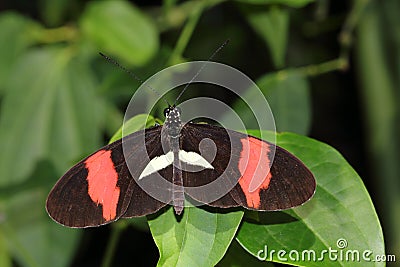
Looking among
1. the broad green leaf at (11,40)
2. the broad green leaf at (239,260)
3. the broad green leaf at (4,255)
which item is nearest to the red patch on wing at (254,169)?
the broad green leaf at (239,260)

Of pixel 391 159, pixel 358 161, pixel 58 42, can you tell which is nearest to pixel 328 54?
pixel 358 161

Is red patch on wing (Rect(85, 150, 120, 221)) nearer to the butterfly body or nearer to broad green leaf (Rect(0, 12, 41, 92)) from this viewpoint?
the butterfly body

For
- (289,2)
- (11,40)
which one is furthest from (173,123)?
(11,40)

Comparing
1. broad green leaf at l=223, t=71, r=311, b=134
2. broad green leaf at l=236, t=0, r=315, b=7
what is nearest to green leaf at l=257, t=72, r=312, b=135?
broad green leaf at l=223, t=71, r=311, b=134

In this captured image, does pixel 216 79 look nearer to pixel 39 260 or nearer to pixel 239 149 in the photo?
pixel 39 260

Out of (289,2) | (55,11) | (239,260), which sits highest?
(55,11)

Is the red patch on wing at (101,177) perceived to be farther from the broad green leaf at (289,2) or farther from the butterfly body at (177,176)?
the broad green leaf at (289,2)

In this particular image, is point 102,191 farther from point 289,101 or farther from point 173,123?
point 289,101
